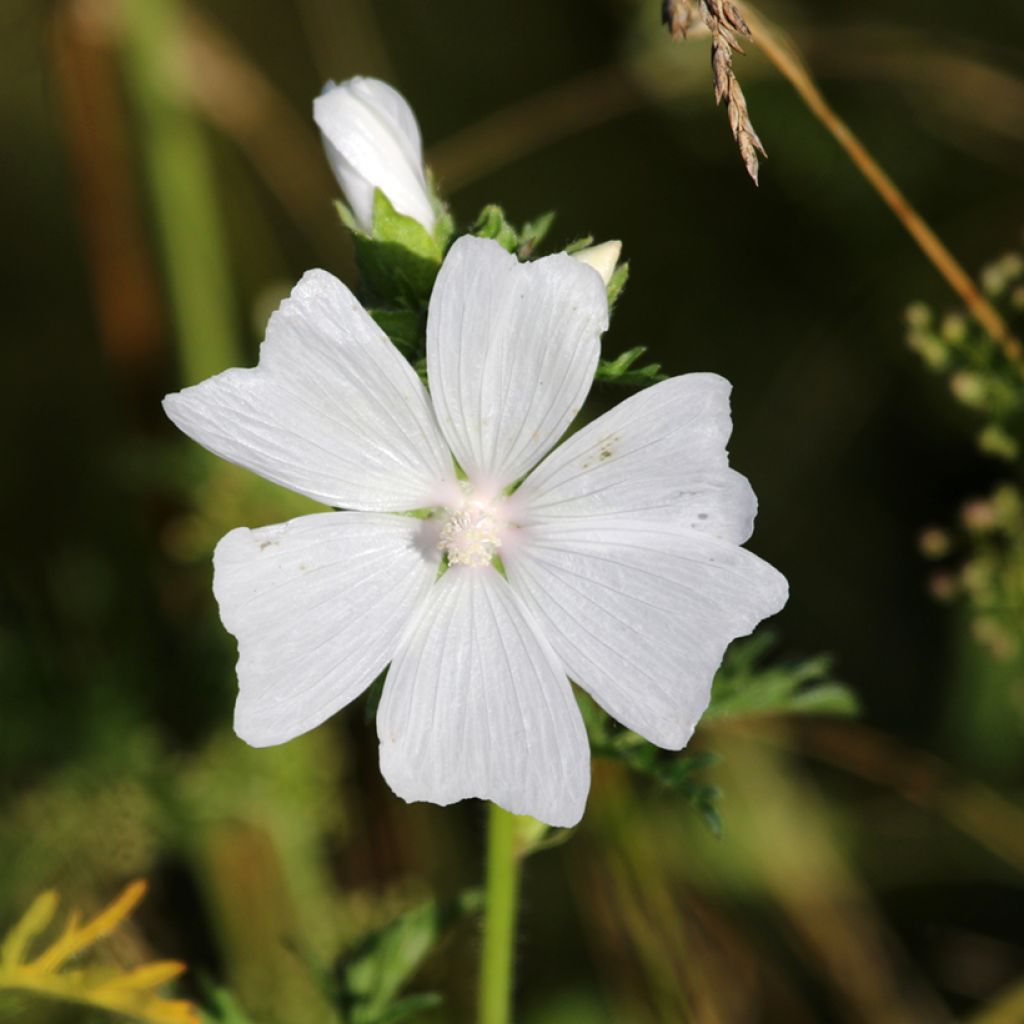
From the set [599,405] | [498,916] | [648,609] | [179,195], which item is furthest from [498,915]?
[179,195]

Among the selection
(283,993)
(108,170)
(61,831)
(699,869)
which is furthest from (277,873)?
(108,170)

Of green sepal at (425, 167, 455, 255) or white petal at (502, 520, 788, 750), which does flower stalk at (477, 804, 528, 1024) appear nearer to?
white petal at (502, 520, 788, 750)

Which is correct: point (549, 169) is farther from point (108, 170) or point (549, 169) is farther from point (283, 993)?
point (283, 993)

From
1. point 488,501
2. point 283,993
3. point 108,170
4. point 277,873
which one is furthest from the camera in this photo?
point 108,170

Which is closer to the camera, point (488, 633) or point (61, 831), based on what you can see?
point (488, 633)

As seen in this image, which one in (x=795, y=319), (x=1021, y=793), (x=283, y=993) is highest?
(x=795, y=319)

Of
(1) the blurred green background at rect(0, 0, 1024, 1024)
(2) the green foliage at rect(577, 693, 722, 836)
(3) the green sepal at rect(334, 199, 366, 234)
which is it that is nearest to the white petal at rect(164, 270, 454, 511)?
(3) the green sepal at rect(334, 199, 366, 234)

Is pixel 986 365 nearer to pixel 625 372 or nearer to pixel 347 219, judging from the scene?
pixel 625 372
